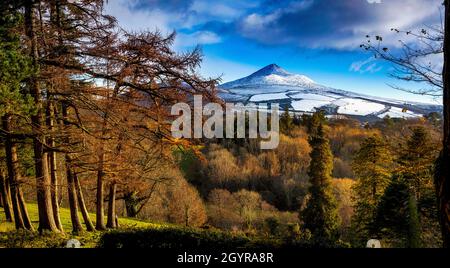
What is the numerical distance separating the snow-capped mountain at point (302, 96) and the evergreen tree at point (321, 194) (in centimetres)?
5157

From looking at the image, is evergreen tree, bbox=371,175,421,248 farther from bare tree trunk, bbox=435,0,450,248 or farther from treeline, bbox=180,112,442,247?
bare tree trunk, bbox=435,0,450,248

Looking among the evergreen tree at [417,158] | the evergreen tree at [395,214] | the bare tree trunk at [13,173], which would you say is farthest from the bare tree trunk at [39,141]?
the evergreen tree at [417,158]

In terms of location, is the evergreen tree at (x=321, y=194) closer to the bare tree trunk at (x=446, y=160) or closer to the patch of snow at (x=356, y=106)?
the bare tree trunk at (x=446, y=160)

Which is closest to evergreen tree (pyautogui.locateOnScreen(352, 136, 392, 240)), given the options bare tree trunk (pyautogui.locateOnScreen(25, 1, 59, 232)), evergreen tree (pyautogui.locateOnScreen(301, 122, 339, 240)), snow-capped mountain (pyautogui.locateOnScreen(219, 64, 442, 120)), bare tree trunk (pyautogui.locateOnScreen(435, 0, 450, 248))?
evergreen tree (pyautogui.locateOnScreen(301, 122, 339, 240))

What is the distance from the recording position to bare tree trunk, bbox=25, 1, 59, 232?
11.3 m

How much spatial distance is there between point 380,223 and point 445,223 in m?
21.9

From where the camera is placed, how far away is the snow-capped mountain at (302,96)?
94.1m

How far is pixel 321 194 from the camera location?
31016mm
